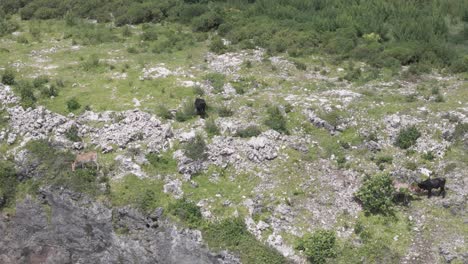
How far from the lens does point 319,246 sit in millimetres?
21641

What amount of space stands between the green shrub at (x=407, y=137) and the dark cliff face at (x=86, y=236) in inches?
419

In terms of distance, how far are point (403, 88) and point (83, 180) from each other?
61.2ft

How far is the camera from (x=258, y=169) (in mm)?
25391

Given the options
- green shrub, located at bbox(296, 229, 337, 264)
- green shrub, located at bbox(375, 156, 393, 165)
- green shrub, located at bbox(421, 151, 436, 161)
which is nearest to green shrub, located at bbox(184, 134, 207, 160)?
green shrub, located at bbox(296, 229, 337, 264)

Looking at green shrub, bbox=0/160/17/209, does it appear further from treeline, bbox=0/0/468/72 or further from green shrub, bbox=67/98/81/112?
treeline, bbox=0/0/468/72

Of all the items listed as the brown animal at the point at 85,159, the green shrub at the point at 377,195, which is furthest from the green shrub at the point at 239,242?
the brown animal at the point at 85,159

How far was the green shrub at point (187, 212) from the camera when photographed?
23112mm

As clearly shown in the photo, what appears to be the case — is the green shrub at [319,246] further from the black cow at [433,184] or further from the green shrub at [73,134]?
the green shrub at [73,134]

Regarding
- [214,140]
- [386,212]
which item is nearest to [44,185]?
[214,140]

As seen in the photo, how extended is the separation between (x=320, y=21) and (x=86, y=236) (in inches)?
907

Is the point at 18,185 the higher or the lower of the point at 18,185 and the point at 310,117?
the lower

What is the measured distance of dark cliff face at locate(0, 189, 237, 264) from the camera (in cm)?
2278

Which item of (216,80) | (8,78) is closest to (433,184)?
(216,80)

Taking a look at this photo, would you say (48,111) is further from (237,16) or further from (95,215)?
(237,16)
